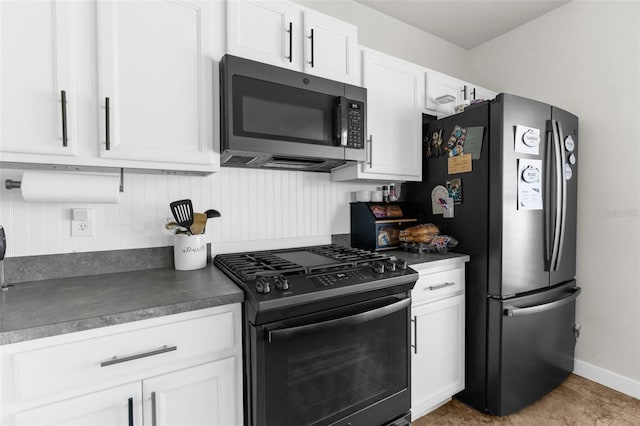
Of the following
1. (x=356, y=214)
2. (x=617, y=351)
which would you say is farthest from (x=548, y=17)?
(x=617, y=351)

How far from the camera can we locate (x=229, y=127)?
134cm

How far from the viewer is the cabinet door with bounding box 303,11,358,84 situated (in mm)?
1607

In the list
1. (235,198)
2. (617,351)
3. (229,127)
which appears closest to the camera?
(229,127)

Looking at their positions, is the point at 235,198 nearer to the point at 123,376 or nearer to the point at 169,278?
the point at 169,278

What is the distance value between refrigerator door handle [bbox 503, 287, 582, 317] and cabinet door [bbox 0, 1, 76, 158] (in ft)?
7.26

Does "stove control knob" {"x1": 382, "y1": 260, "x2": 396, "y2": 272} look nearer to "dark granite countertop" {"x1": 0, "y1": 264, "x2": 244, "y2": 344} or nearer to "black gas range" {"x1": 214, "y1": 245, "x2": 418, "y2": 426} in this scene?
"black gas range" {"x1": 214, "y1": 245, "x2": 418, "y2": 426}

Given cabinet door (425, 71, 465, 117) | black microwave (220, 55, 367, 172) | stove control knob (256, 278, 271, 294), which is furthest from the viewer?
cabinet door (425, 71, 465, 117)

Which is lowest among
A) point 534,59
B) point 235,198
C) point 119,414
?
point 119,414

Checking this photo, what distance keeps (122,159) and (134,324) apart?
Result: 2.12ft

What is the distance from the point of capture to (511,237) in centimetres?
179

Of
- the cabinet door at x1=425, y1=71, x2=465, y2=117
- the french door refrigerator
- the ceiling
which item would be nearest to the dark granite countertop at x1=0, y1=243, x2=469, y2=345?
the french door refrigerator

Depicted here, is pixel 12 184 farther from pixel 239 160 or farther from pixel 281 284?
pixel 281 284

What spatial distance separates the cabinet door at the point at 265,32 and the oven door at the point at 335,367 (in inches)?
47.6

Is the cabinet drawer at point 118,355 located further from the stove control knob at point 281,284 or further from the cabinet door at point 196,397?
the stove control knob at point 281,284
